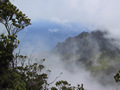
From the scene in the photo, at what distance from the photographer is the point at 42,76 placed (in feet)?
100

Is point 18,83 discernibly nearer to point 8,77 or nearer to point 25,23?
point 8,77

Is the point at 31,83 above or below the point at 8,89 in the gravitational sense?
above

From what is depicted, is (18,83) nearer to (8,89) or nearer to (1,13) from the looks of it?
(8,89)

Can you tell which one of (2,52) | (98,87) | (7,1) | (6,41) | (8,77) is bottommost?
(8,77)

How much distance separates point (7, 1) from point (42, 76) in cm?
1943

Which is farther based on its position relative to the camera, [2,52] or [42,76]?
[42,76]

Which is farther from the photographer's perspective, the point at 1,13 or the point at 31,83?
the point at 31,83

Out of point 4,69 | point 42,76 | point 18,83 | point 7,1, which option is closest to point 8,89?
point 18,83

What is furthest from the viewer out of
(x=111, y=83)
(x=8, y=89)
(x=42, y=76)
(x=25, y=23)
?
(x=111, y=83)

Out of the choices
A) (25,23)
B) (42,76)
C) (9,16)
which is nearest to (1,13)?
(9,16)

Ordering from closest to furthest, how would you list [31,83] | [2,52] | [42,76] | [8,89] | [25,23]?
A: 1. [2,52]
2. [8,89]
3. [25,23]
4. [31,83]
5. [42,76]

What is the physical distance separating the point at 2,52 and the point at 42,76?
17.6 metres

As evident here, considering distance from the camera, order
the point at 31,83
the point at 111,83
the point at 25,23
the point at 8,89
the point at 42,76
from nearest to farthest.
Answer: the point at 8,89
the point at 25,23
the point at 31,83
the point at 42,76
the point at 111,83

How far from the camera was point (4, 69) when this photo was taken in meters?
15.4
